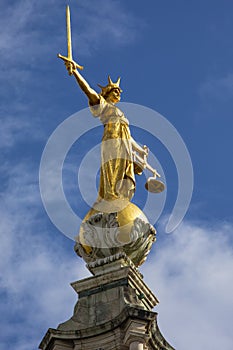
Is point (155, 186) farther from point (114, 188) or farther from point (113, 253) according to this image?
point (113, 253)

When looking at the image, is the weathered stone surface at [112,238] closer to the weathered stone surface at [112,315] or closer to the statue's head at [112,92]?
the weathered stone surface at [112,315]

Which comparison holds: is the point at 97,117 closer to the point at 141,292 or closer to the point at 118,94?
the point at 118,94

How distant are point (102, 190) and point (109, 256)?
272 centimetres

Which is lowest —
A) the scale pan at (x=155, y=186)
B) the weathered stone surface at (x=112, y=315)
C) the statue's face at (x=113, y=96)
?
the weathered stone surface at (x=112, y=315)

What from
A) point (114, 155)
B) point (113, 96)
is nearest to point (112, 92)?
point (113, 96)

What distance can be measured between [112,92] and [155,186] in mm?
3471

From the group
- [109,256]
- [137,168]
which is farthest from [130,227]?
[137,168]

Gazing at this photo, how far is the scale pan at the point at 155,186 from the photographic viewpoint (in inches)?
1409

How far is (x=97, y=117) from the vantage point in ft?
119

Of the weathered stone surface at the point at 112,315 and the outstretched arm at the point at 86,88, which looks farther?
the outstretched arm at the point at 86,88

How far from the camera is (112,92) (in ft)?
122

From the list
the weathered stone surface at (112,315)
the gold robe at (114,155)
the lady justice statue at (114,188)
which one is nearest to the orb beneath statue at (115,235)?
the lady justice statue at (114,188)

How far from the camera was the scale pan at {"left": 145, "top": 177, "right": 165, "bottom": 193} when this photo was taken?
117 feet

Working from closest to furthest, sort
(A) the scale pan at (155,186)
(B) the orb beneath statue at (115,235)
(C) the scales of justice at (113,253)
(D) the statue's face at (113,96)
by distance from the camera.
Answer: (C) the scales of justice at (113,253), (B) the orb beneath statue at (115,235), (A) the scale pan at (155,186), (D) the statue's face at (113,96)
